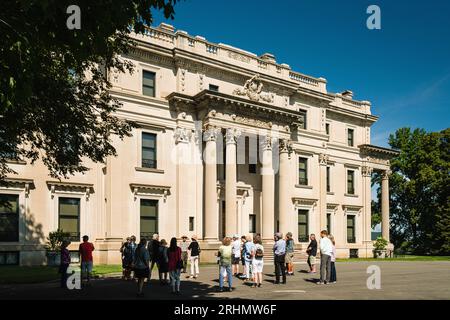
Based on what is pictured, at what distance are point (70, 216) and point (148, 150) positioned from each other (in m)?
6.51

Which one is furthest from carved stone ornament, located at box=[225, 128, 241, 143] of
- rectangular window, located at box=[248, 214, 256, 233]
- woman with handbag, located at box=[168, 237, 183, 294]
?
woman with handbag, located at box=[168, 237, 183, 294]

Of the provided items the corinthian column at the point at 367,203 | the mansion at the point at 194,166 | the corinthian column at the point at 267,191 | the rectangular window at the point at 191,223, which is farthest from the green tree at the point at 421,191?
the rectangular window at the point at 191,223

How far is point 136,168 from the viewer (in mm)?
28281

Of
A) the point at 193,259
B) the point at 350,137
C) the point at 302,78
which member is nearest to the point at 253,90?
the point at 302,78

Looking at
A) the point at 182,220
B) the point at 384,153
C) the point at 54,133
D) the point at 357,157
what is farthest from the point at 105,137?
the point at 384,153

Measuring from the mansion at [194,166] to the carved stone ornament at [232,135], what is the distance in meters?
0.07

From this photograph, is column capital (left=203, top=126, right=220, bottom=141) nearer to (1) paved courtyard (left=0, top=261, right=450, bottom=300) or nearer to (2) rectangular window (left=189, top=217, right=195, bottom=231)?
(2) rectangular window (left=189, top=217, right=195, bottom=231)

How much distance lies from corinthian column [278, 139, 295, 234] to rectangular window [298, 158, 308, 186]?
3.26m

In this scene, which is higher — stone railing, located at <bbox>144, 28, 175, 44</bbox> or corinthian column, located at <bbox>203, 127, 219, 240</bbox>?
stone railing, located at <bbox>144, 28, 175, 44</bbox>

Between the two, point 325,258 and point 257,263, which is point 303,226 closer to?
point 325,258

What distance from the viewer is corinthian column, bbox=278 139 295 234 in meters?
33.5

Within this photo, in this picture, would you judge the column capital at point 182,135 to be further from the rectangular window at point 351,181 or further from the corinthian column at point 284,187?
the rectangular window at point 351,181

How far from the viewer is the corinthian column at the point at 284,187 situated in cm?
3347
